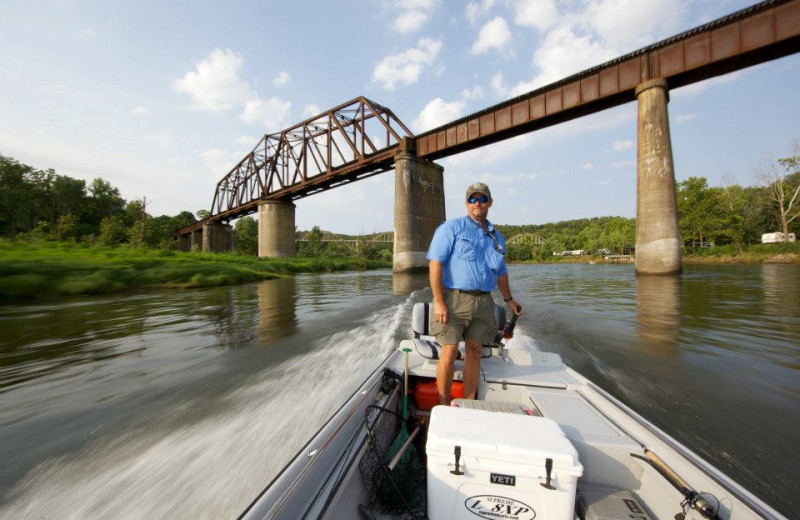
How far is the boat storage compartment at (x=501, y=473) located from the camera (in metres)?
1.44

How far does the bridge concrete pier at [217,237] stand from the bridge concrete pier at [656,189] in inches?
2242

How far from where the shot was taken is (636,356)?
16.7 ft

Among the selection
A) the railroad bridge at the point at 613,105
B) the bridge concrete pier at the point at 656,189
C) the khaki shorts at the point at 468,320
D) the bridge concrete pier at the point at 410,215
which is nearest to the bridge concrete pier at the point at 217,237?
the railroad bridge at the point at 613,105

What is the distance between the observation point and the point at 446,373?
2854 millimetres

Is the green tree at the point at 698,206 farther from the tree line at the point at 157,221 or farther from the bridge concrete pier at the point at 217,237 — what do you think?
the bridge concrete pier at the point at 217,237

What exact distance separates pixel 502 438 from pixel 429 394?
153 centimetres

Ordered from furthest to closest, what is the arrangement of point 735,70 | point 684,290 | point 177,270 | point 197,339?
1. point 735,70
2. point 177,270
3. point 684,290
4. point 197,339

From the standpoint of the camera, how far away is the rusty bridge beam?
16.0m

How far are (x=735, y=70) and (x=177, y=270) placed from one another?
31.9 meters

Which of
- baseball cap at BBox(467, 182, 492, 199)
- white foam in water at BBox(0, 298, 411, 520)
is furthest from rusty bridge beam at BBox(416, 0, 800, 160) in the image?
white foam in water at BBox(0, 298, 411, 520)

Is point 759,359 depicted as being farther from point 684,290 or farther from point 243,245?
point 243,245

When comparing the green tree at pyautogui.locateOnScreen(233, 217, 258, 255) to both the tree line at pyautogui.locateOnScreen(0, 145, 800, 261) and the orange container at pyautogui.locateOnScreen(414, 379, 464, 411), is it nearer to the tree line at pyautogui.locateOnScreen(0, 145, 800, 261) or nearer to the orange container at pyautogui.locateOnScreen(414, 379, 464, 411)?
the tree line at pyautogui.locateOnScreen(0, 145, 800, 261)

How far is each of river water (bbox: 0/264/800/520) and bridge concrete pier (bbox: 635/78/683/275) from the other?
1163 centimetres

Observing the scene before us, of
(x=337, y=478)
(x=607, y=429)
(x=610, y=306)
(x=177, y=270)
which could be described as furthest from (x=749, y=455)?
(x=177, y=270)
